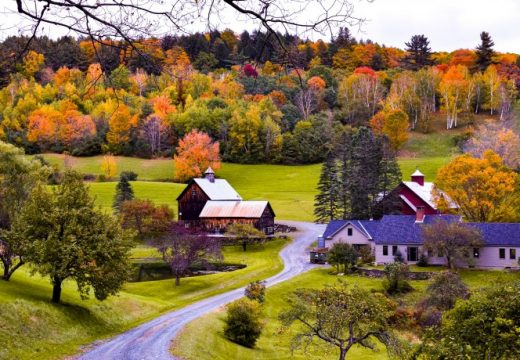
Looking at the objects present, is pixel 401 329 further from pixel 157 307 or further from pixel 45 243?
pixel 45 243

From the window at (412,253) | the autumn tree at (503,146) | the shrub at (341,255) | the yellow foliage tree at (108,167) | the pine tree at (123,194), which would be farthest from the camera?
the yellow foliage tree at (108,167)

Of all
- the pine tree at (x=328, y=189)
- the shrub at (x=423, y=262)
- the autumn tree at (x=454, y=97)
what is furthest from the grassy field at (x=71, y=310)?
the autumn tree at (x=454, y=97)

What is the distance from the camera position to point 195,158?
4252 inches

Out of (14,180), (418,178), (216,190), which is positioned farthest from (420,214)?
(14,180)

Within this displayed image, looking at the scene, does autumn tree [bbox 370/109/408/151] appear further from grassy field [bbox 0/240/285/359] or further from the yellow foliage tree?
grassy field [bbox 0/240/285/359]

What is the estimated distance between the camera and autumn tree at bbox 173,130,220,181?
354ft

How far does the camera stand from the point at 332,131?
117 meters

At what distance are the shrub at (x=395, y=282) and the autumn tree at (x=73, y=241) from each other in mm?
24342

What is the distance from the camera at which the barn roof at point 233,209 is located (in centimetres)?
7724

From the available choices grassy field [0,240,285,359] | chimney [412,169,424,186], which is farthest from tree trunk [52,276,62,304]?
chimney [412,169,424,186]

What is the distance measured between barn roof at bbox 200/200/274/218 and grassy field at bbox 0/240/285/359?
2187cm

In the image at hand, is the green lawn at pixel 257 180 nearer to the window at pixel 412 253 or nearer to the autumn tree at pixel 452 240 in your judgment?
the window at pixel 412 253

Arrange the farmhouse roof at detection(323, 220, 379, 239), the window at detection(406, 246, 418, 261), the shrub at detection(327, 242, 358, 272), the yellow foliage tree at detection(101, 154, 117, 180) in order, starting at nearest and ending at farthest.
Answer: the shrub at detection(327, 242, 358, 272), the window at detection(406, 246, 418, 261), the farmhouse roof at detection(323, 220, 379, 239), the yellow foliage tree at detection(101, 154, 117, 180)

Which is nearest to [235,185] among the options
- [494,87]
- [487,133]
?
[487,133]
